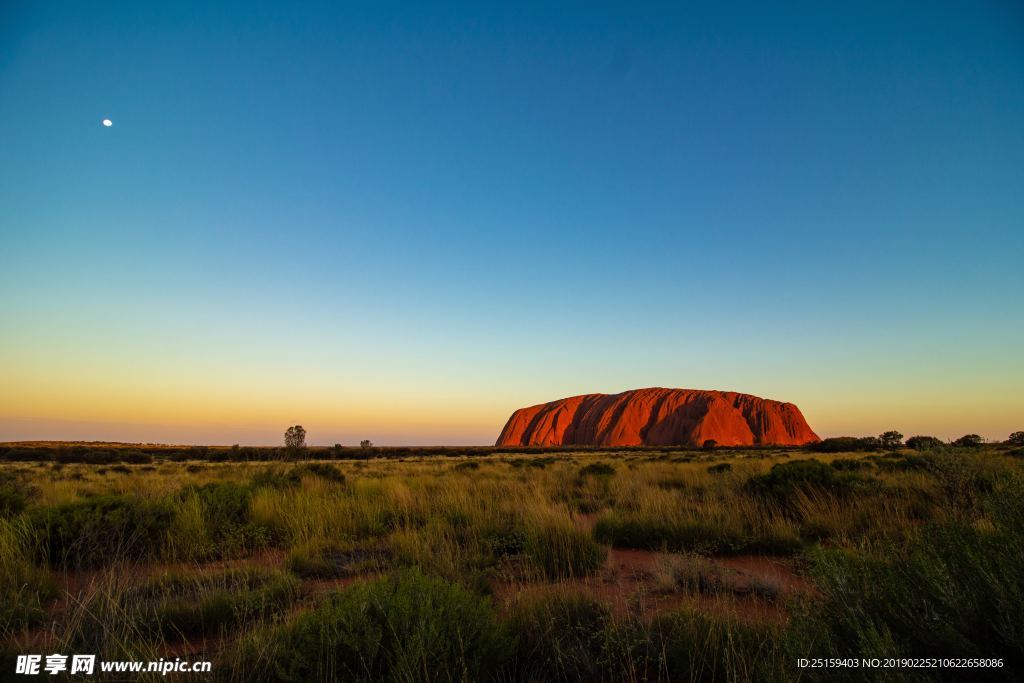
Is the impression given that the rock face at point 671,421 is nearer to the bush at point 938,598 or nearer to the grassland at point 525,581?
the grassland at point 525,581

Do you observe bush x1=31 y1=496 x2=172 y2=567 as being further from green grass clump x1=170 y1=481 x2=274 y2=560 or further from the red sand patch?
the red sand patch

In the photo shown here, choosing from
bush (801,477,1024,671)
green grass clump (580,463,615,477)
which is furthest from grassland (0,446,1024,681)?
green grass clump (580,463,615,477)

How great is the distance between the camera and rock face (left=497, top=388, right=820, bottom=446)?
83.8 metres

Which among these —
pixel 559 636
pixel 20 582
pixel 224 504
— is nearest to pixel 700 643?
pixel 559 636

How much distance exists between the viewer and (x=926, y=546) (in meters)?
2.36

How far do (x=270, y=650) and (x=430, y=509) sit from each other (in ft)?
18.6

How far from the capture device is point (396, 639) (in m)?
2.41

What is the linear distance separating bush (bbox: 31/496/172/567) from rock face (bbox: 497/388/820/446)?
8262 centimetres

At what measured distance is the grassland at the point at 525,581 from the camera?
6.95 ft

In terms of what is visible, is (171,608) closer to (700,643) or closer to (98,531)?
(98,531)

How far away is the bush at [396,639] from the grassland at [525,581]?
2cm

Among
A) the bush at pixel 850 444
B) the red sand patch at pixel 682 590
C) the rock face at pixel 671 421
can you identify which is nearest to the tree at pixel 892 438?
the bush at pixel 850 444

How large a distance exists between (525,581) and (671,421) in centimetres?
8931

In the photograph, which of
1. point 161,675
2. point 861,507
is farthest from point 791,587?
point 161,675
